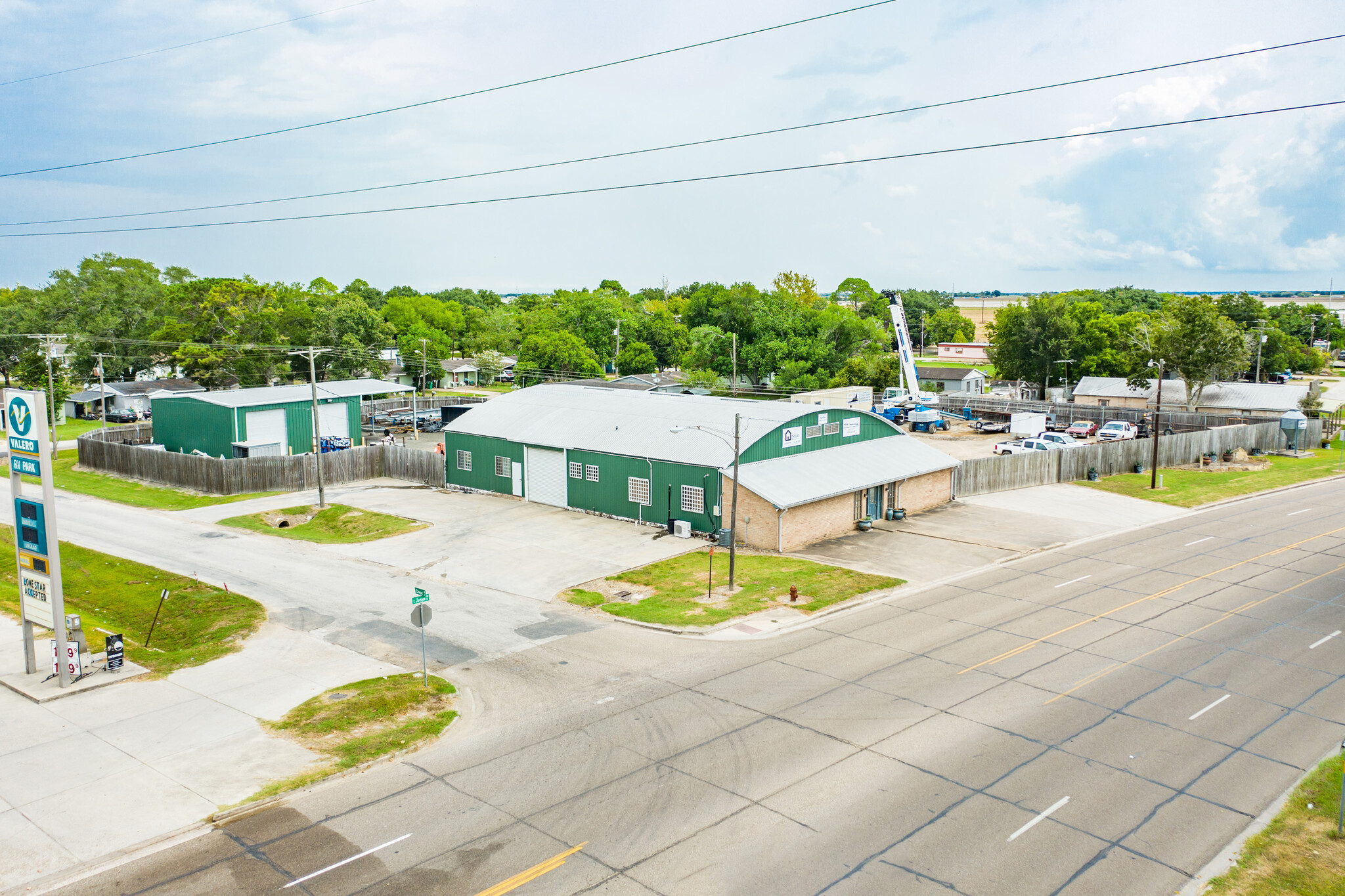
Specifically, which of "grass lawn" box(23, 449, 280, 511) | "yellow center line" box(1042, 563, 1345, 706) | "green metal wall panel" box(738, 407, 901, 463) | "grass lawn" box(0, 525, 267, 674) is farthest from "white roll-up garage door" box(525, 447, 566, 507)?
"yellow center line" box(1042, 563, 1345, 706)

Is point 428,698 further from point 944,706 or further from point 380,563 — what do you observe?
point 380,563

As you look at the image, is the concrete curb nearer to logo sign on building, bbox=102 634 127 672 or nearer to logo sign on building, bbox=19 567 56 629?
logo sign on building, bbox=102 634 127 672

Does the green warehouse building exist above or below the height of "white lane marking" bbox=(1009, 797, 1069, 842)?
above

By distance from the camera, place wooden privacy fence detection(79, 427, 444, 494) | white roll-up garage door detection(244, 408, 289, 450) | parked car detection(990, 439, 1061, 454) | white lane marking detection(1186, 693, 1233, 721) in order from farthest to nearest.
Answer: parked car detection(990, 439, 1061, 454)
white roll-up garage door detection(244, 408, 289, 450)
wooden privacy fence detection(79, 427, 444, 494)
white lane marking detection(1186, 693, 1233, 721)

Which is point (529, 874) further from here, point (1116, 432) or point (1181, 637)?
point (1116, 432)

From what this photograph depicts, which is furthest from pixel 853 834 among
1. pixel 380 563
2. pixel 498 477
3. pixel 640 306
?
pixel 640 306

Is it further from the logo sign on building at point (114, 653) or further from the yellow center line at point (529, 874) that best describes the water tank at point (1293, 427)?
the logo sign on building at point (114, 653)
